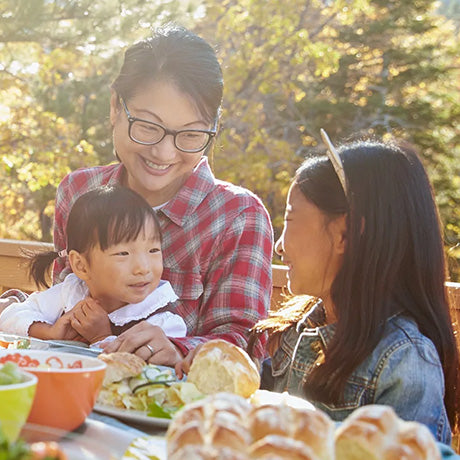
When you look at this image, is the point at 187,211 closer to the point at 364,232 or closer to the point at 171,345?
the point at 171,345

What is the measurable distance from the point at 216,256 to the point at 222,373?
3.27 feet

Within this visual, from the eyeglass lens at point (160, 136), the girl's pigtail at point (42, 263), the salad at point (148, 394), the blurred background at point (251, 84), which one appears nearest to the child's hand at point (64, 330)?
the girl's pigtail at point (42, 263)

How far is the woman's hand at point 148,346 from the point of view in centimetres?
177

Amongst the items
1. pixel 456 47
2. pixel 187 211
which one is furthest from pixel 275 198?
pixel 187 211

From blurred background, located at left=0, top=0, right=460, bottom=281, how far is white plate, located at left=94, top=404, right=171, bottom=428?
4.53m

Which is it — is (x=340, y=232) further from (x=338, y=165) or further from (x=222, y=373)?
(x=222, y=373)

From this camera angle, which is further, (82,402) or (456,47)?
(456,47)

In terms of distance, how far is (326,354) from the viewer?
1.62 m

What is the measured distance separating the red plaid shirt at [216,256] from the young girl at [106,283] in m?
0.11

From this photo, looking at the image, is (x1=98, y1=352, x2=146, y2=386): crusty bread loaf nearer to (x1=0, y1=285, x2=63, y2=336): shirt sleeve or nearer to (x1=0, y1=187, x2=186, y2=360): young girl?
(x1=0, y1=187, x2=186, y2=360): young girl

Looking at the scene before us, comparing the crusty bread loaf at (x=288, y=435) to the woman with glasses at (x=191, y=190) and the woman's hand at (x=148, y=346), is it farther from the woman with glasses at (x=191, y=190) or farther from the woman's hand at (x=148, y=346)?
the woman with glasses at (x=191, y=190)

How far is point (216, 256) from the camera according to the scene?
2338mm

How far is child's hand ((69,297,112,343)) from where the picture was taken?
2.07 metres

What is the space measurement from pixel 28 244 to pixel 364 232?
7.15ft
